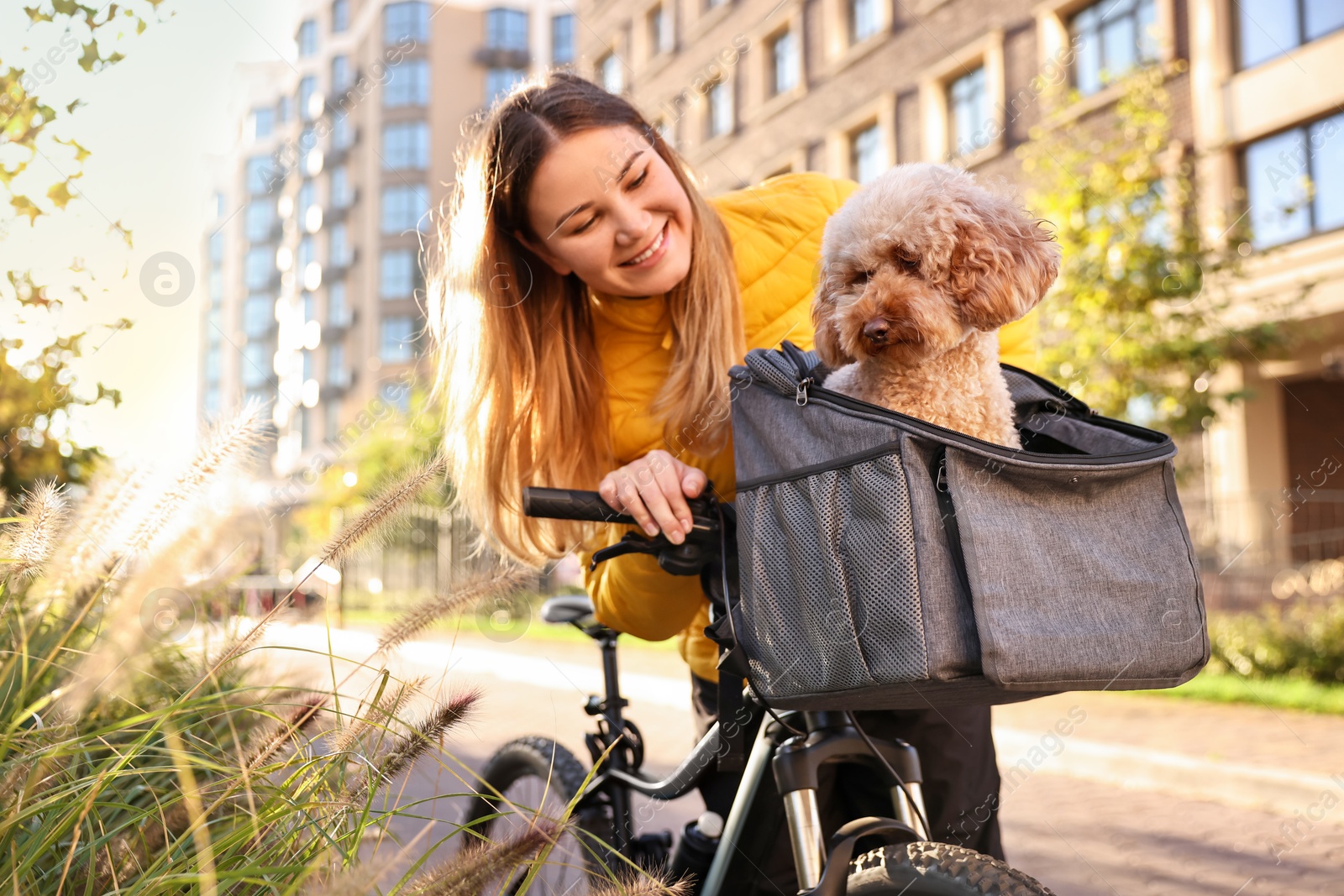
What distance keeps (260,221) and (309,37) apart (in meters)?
19.3

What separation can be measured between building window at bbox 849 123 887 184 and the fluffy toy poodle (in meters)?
19.4

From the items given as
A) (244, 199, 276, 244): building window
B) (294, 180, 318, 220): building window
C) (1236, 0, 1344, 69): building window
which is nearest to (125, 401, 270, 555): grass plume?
(1236, 0, 1344, 69): building window

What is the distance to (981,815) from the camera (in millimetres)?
2287

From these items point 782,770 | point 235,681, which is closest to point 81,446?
point 235,681

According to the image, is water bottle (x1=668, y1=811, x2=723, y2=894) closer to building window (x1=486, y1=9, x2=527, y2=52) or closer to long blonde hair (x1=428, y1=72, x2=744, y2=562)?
long blonde hair (x1=428, y1=72, x2=744, y2=562)

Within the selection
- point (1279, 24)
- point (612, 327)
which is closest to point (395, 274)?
point (1279, 24)

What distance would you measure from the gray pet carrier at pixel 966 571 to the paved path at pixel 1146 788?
0.63 metres

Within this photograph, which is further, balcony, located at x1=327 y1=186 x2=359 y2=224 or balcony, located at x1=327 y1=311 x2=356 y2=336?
balcony, located at x1=327 y1=186 x2=359 y2=224

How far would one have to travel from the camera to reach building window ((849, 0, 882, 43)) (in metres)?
20.7

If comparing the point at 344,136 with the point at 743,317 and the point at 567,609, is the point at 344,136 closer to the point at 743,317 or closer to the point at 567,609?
the point at 567,609

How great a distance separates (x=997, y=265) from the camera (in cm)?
177

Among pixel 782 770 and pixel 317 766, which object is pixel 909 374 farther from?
pixel 317 766

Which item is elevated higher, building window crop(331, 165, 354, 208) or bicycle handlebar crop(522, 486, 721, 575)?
building window crop(331, 165, 354, 208)

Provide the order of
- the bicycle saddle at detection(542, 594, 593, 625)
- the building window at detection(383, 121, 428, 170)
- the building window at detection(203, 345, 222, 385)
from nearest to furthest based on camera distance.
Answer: the bicycle saddle at detection(542, 594, 593, 625) < the building window at detection(383, 121, 428, 170) < the building window at detection(203, 345, 222, 385)
